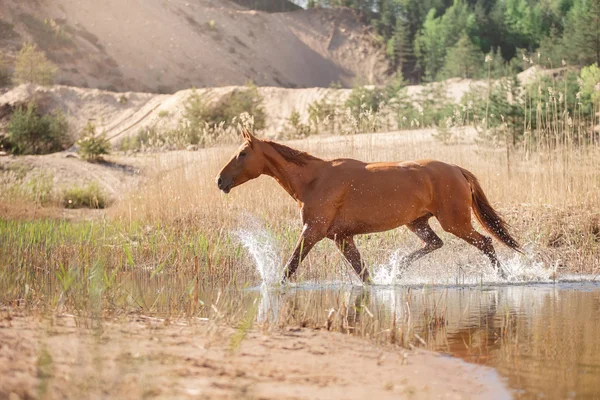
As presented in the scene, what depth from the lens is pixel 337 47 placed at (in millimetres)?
72375

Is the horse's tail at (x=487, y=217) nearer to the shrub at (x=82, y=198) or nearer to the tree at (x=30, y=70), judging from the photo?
the shrub at (x=82, y=198)

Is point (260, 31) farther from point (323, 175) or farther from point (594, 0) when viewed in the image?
point (323, 175)

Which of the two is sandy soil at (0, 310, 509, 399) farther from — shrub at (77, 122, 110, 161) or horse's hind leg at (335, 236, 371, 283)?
shrub at (77, 122, 110, 161)

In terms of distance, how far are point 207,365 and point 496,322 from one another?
313cm

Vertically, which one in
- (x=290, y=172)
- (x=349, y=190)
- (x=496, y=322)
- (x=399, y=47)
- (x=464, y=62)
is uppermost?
(x=399, y=47)

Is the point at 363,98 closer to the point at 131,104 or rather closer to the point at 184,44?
the point at 131,104

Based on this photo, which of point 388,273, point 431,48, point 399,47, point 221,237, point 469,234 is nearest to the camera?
point 469,234

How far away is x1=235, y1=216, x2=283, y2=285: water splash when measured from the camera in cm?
893

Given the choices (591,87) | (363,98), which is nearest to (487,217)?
(591,87)

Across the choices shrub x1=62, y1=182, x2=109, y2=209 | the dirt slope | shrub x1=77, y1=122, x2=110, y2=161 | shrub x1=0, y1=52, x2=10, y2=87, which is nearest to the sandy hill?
shrub x1=0, y1=52, x2=10, y2=87

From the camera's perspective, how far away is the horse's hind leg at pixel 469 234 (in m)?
8.55

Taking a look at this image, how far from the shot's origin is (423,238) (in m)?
8.97

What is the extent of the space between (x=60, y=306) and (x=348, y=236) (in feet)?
11.8

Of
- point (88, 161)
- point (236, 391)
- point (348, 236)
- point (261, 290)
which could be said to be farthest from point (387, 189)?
point (88, 161)
